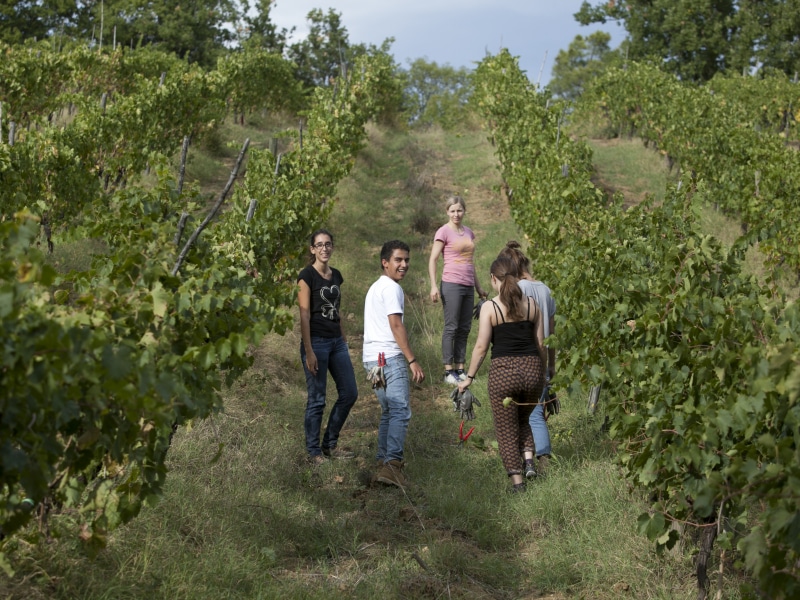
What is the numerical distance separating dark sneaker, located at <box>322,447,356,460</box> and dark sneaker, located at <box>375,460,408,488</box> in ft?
1.67

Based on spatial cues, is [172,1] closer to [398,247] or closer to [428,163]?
[428,163]

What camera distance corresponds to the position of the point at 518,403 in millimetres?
5387

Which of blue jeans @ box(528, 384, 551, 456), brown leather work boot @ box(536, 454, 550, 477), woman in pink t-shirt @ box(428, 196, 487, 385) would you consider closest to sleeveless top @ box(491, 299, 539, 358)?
blue jeans @ box(528, 384, 551, 456)

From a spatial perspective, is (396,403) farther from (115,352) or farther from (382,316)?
(115,352)

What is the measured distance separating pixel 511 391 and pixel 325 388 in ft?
4.27

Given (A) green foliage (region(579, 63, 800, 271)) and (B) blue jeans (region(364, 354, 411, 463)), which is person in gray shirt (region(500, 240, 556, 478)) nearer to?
(B) blue jeans (region(364, 354, 411, 463))

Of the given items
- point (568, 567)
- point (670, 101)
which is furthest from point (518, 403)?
point (670, 101)

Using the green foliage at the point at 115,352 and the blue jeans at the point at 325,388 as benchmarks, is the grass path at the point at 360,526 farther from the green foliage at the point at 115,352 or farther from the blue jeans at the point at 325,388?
the green foliage at the point at 115,352

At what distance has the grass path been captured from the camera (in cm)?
371

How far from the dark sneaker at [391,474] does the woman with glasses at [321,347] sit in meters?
0.49

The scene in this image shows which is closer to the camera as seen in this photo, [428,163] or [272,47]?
[428,163]

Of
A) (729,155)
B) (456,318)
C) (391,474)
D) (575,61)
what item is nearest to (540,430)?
(391,474)

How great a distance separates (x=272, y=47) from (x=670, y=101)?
2415 cm

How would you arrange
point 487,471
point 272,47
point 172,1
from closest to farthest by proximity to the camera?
1. point 487,471
2. point 172,1
3. point 272,47
